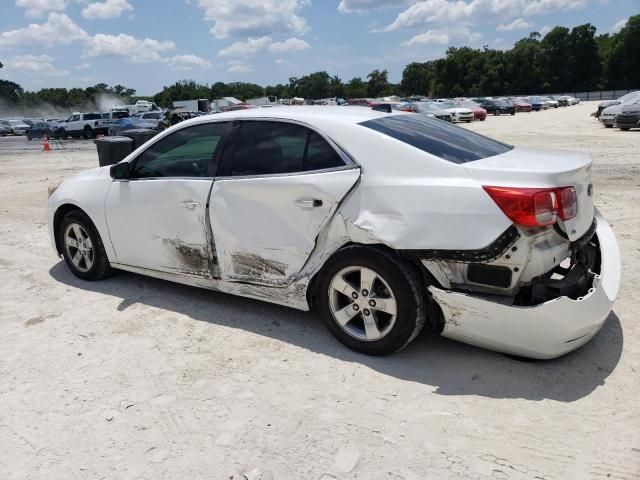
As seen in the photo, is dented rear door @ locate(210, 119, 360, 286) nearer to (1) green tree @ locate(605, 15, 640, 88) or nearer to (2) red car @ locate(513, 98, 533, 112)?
(2) red car @ locate(513, 98, 533, 112)

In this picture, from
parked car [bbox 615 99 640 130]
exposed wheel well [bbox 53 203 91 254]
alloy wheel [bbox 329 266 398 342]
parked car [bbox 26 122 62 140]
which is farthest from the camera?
Answer: parked car [bbox 26 122 62 140]

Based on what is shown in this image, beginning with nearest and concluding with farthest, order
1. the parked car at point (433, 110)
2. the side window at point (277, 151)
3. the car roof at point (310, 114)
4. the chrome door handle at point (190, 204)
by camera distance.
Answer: the side window at point (277, 151), the car roof at point (310, 114), the chrome door handle at point (190, 204), the parked car at point (433, 110)

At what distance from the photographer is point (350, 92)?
13338cm

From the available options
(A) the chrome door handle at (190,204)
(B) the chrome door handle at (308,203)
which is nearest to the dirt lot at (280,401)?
(A) the chrome door handle at (190,204)

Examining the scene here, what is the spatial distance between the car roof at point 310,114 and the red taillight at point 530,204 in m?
1.18

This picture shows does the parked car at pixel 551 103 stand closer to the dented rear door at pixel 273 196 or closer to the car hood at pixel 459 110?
the car hood at pixel 459 110

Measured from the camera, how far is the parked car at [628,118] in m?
20.8

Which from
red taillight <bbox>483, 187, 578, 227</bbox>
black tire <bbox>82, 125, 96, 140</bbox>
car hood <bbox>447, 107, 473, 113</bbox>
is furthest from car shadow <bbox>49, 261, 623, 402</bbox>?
black tire <bbox>82, 125, 96, 140</bbox>

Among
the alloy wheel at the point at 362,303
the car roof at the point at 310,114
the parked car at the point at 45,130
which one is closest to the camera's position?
the alloy wheel at the point at 362,303

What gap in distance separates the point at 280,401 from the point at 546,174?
1.98 m

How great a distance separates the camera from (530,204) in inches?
114

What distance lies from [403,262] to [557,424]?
1.20m

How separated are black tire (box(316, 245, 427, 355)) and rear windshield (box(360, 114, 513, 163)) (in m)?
0.73

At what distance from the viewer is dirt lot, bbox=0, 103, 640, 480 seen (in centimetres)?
257
